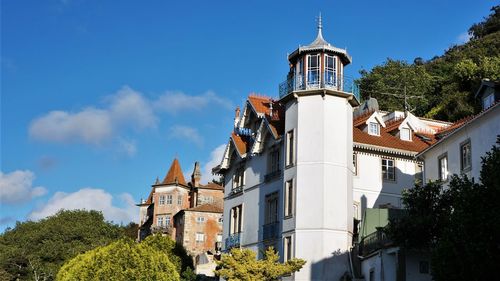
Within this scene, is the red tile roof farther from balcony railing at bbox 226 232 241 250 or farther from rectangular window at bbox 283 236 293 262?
rectangular window at bbox 283 236 293 262

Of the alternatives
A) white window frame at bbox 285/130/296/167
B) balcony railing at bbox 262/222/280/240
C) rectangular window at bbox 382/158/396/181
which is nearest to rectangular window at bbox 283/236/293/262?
balcony railing at bbox 262/222/280/240

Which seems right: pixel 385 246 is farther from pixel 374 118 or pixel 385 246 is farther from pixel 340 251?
pixel 374 118

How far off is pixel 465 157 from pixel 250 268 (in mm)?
12063

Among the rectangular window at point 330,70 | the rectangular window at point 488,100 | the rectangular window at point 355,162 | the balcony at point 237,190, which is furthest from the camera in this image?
the balcony at point 237,190

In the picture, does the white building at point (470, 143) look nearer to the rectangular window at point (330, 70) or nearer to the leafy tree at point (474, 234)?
the rectangular window at point (330, 70)

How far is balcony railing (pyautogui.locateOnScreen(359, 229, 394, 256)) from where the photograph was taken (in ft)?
112

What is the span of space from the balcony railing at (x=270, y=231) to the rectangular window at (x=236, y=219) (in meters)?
4.18

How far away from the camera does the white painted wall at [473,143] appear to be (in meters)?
31.7

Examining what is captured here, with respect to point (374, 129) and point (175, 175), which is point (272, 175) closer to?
point (374, 129)

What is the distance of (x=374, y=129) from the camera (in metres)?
45.9

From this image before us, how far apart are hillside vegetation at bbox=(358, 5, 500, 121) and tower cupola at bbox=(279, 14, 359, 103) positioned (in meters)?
29.9

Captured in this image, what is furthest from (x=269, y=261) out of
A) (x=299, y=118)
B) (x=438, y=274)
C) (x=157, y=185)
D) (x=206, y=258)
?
(x=157, y=185)

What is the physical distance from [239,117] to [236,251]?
1700 centimetres

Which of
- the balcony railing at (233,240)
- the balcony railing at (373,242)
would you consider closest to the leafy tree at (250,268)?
the balcony railing at (373,242)
